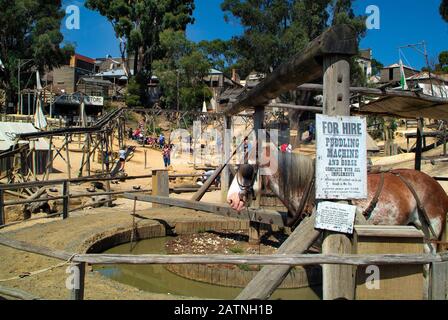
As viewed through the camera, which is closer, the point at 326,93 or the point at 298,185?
the point at 326,93

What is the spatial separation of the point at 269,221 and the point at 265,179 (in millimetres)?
721

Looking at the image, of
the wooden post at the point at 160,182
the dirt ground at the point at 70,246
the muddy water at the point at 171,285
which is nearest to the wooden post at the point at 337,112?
the dirt ground at the point at 70,246

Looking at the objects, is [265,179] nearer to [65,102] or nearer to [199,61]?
[199,61]

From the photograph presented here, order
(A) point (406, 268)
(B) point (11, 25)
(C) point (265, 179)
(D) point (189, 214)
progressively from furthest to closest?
(B) point (11, 25) → (D) point (189, 214) → (C) point (265, 179) → (A) point (406, 268)

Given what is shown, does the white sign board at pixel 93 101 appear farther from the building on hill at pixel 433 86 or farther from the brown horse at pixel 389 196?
the brown horse at pixel 389 196

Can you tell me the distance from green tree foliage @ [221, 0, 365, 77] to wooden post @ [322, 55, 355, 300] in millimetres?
33985

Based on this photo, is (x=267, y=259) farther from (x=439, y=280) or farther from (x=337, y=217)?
(x=439, y=280)

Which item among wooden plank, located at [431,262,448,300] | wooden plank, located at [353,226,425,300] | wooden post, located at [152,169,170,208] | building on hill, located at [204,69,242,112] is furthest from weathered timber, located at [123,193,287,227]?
building on hill, located at [204,69,242,112]

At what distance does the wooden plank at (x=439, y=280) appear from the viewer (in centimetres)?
332

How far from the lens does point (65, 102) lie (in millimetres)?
49625

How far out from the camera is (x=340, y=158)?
3516 mm

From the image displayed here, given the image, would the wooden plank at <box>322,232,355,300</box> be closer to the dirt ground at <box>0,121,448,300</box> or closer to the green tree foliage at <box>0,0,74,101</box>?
the dirt ground at <box>0,121,448,300</box>

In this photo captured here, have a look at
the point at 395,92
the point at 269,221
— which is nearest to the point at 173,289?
the point at 269,221
